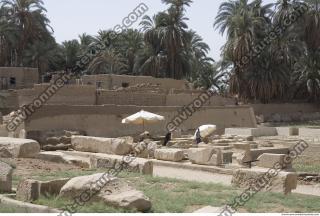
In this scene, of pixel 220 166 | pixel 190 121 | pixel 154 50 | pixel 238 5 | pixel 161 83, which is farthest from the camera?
pixel 154 50

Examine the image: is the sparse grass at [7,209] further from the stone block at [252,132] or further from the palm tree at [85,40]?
the palm tree at [85,40]

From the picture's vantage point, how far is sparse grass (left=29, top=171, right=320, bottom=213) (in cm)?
742

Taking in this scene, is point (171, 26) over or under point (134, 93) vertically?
over

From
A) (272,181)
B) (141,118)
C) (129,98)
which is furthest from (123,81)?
(272,181)

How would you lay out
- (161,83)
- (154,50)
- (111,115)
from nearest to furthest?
(111,115), (161,83), (154,50)

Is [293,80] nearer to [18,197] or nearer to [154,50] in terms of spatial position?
[154,50]

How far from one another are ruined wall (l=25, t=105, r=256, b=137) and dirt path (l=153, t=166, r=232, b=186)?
953 cm

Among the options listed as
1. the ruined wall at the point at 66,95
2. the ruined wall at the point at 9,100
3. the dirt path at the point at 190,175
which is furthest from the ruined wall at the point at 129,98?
the dirt path at the point at 190,175

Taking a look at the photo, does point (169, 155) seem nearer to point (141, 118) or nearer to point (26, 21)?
point (141, 118)

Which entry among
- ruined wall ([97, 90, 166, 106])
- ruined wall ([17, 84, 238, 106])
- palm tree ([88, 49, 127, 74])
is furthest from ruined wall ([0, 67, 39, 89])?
palm tree ([88, 49, 127, 74])

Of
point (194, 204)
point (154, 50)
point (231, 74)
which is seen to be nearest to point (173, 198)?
point (194, 204)

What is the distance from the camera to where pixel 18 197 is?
797cm

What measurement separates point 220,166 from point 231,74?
32490 mm

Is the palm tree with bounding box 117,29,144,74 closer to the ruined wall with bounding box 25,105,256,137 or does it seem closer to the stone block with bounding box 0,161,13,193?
the ruined wall with bounding box 25,105,256,137
